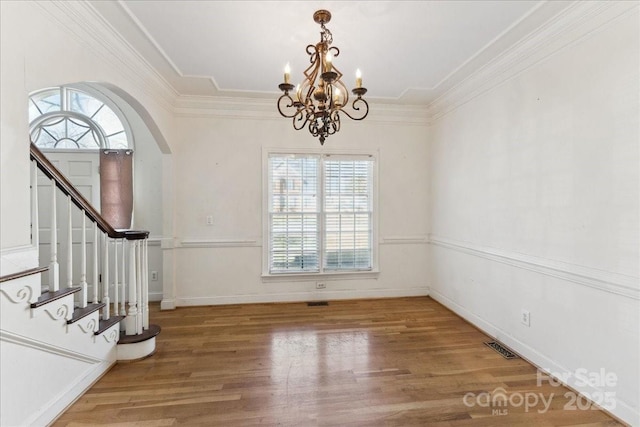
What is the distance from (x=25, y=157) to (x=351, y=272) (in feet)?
11.5

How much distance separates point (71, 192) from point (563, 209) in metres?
3.70

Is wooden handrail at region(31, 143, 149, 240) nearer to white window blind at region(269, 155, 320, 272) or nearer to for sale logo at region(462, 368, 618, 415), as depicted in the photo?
white window blind at region(269, 155, 320, 272)

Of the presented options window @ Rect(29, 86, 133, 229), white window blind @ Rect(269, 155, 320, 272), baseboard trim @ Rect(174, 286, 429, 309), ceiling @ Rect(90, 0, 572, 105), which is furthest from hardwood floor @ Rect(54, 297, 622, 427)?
ceiling @ Rect(90, 0, 572, 105)

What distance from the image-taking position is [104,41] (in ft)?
7.67

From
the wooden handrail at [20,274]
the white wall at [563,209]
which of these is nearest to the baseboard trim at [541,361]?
the white wall at [563,209]

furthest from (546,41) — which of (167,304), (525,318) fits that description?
(167,304)

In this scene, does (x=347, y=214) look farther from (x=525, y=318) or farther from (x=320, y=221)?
(x=525, y=318)

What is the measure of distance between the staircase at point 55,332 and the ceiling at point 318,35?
1.33m

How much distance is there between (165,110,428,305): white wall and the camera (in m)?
3.92

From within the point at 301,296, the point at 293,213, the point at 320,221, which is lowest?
the point at 301,296

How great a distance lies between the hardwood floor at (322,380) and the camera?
A: 75.1 inches

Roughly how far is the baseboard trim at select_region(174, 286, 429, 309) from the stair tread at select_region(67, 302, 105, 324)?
5.21ft

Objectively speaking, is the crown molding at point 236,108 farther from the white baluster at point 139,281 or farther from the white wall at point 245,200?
the white baluster at point 139,281

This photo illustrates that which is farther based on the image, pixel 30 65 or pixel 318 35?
pixel 318 35
